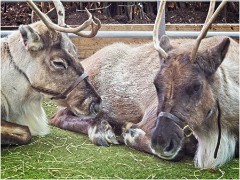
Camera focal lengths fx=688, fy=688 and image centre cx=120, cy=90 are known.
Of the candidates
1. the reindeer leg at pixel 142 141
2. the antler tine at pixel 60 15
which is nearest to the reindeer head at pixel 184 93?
the reindeer leg at pixel 142 141

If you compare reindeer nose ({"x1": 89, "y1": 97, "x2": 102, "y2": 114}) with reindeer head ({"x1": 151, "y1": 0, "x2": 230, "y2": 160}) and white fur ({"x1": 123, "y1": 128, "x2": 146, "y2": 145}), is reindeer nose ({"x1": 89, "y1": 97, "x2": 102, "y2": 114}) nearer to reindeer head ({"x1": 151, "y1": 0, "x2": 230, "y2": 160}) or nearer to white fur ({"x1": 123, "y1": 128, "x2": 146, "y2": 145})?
white fur ({"x1": 123, "y1": 128, "x2": 146, "y2": 145})

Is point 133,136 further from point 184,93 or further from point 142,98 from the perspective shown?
point 184,93

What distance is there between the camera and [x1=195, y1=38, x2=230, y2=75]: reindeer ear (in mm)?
5578

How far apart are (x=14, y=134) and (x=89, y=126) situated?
0.95 meters

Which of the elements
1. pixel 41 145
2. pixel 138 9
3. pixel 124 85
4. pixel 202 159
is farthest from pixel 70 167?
pixel 138 9

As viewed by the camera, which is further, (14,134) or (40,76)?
(40,76)

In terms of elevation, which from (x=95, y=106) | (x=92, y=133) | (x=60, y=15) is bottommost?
(x=92, y=133)

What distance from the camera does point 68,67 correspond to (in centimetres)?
630

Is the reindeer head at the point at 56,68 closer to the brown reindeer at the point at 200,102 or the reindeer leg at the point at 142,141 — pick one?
the reindeer leg at the point at 142,141

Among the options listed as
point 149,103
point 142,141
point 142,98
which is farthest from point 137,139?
point 142,98

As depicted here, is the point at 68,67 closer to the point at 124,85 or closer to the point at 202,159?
the point at 124,85

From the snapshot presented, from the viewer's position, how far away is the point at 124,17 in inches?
465

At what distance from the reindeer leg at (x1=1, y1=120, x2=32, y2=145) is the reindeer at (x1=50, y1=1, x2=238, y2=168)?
69cm

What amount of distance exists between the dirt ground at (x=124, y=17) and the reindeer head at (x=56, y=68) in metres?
5.13
